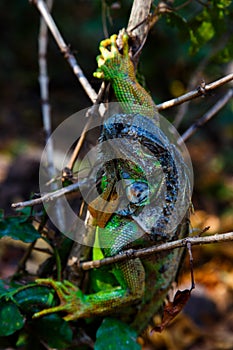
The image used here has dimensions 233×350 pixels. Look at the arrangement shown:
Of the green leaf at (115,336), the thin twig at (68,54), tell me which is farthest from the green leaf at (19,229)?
the thin twig at (68,54)

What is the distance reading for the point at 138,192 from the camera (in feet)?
7.52

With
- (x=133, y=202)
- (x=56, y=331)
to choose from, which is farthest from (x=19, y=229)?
(x=133, y=202)

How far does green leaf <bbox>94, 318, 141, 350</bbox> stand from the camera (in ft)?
8.03

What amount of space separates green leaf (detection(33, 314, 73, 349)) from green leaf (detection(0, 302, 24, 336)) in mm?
160

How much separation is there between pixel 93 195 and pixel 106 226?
173mm

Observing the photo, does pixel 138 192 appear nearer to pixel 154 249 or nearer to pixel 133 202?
pixel 133 202

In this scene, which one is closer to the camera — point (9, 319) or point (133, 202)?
point (133, 202)

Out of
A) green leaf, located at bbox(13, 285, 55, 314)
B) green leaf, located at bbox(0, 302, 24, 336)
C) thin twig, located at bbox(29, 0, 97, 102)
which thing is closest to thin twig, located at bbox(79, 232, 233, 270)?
green leaf, located at bbox(13, 285, 55, 314)

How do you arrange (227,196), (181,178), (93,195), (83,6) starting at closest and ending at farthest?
(181,178) → (93,195) → (227,196) → (83,6)

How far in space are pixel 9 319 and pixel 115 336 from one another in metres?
0.48

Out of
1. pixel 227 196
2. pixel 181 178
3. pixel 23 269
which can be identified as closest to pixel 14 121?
pixel 227 196

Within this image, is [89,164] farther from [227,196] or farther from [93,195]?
[227,196]

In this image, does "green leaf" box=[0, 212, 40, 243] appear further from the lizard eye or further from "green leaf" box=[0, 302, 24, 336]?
the lizard eye

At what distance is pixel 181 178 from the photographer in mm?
2355
